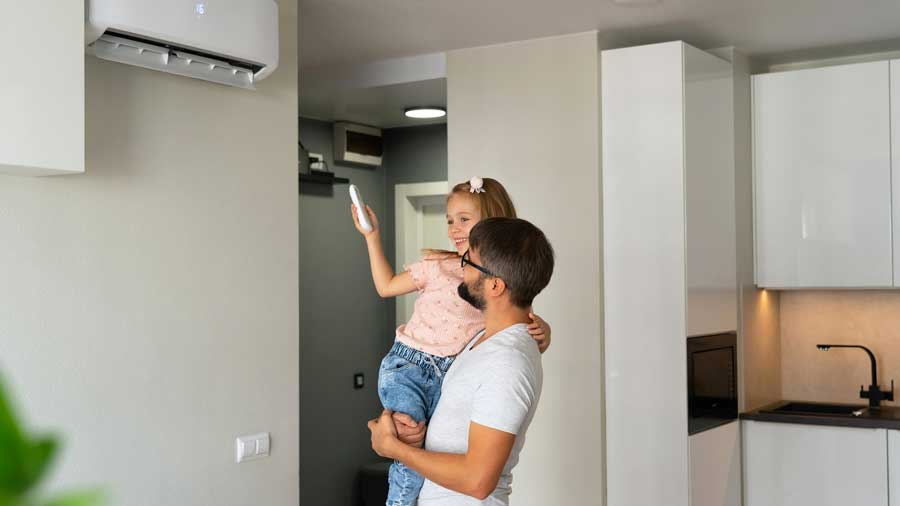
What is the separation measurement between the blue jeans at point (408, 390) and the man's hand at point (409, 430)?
0.28 ft

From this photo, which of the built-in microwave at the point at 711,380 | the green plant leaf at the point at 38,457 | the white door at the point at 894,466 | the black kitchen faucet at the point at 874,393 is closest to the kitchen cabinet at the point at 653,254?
the built-in microwave at the point at 711,380

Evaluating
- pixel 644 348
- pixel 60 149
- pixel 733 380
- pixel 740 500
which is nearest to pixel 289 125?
pixel 60 149

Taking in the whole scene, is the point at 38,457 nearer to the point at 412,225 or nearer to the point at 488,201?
the point at 488,201

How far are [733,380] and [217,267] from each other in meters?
2.37

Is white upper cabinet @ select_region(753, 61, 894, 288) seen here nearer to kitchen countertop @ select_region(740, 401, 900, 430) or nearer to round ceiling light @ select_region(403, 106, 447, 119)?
kitchen countertop @ select_region(740, 401, 900, 430)

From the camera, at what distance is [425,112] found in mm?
5141

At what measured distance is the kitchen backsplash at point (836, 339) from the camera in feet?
14.4

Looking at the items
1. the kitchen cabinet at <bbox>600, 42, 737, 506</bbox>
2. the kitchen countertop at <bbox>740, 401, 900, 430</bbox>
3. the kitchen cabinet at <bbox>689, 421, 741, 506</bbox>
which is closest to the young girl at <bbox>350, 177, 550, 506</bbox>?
the kitchen cabinet at <bbox>600, 42, 737, 506</bbox>

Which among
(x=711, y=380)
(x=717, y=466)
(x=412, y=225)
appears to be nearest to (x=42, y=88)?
(x=711, y=380)

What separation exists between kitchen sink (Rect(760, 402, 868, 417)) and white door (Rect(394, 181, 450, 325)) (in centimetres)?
223

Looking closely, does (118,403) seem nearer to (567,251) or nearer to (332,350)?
(567,251)

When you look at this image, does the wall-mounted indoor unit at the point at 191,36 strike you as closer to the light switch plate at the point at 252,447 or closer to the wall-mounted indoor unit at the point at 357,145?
the light switch plate at the point at 252,447

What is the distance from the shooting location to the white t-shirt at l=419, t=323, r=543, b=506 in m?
1.71

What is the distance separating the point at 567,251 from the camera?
12.8 feet
